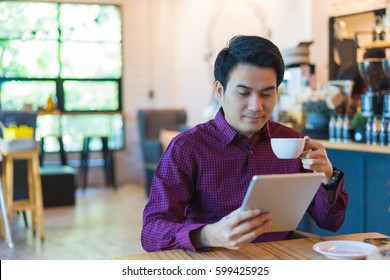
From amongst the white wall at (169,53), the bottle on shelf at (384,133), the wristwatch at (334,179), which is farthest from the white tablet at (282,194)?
the white wall at (169,53)

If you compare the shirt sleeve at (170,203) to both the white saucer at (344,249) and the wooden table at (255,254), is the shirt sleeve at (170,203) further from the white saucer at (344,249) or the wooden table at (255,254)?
the white saucer at (344,249)

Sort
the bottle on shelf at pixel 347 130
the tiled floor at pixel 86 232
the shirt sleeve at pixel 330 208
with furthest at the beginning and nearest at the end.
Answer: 1. the tiled floor at pixel 86 232
2. the bottle on shelf at pixel 347 130
3. the shirt sleeve at pixel 330 208

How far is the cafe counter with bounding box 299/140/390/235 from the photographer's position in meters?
3.25

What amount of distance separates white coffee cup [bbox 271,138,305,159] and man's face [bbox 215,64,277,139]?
0.18 meters

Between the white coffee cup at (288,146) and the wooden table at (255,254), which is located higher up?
the white coffee cup at (288,146)

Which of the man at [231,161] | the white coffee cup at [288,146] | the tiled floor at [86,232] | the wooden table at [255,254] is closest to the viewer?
the wooden table at [255,254]

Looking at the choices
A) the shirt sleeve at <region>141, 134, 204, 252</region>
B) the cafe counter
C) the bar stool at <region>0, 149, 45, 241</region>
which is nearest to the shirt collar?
the shirt sleeve at <region>141, 134, 204, 252</region>

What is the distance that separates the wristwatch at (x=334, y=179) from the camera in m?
1.70

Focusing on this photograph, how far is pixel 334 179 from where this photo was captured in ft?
5.59

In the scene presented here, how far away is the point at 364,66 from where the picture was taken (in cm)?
365

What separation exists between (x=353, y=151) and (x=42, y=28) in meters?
5.06

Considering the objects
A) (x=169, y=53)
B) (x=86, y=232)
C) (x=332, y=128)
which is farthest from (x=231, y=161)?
(x=169, y=53)

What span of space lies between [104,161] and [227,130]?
5.82m

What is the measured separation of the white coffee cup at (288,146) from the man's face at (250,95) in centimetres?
18
